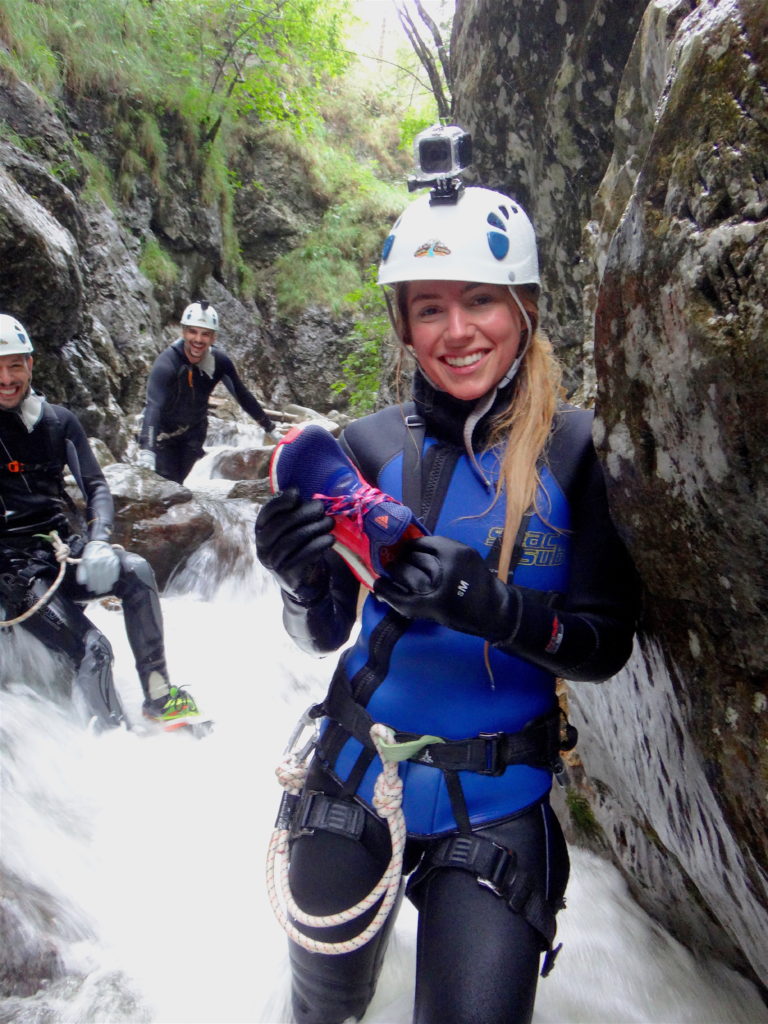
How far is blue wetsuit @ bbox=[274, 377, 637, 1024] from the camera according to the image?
1604 millimetres

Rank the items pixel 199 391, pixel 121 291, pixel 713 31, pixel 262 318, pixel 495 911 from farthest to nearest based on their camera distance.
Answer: pixel 262 318, pixel 121 291, pixel 199 391, pixel 495 911, pixel 713 31

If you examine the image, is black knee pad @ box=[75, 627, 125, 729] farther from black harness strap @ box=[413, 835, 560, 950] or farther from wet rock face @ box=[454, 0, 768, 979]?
black harness strap @ box=[413, 835, 560, 950]

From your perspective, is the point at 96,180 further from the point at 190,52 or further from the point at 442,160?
the point at 442,160

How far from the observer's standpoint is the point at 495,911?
160 centimetres

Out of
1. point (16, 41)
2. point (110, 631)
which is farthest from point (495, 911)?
point (16, 41)

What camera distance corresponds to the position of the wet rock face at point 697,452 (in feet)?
4.01

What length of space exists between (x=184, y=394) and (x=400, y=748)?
6307mm

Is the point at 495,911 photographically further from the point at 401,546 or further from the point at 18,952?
the point at 18,952

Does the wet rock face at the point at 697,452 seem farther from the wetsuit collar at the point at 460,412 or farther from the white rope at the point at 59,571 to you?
the white rope at the point at 59,571

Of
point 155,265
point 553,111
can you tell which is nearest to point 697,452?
point 553,111

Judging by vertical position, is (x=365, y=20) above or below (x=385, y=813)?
above

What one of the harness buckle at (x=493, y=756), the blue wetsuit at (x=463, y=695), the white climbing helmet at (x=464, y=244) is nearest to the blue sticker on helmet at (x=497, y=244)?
the white climbing helmet at (x=464, y=244)

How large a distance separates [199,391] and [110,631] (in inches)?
107

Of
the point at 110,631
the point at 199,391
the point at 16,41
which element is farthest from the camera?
the point at 16,41
